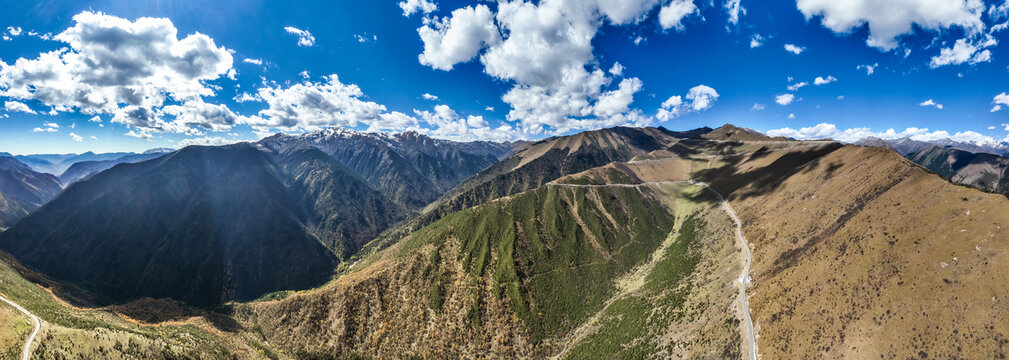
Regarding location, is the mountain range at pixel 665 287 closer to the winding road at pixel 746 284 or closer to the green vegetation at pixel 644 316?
the winding road at pixel 746 284

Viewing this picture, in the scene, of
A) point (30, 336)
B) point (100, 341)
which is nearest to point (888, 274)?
point (100, 341)

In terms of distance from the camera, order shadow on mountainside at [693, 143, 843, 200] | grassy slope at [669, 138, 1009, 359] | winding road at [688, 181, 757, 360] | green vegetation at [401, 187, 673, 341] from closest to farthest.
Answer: grassy slope at [669, 138, 1009, 359], winding road at [688, 181, 757, 360], green vegetation at [401, 187, 673, 341], shadow on mountainside at [693, 143, 843, 200]

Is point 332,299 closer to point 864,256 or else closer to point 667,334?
point 667,334

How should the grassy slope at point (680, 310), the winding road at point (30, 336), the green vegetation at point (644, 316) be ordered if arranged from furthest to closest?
the green vegetation at point (644, 316), the grassy slope at point (680, 310), the winding road at point (30, 336)

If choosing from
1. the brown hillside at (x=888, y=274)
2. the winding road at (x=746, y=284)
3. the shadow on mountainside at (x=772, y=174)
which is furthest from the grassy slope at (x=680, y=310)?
the shadow on mountainside at (x=772, y=174)

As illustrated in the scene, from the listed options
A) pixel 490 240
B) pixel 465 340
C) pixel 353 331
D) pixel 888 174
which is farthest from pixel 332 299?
pixel 888 174

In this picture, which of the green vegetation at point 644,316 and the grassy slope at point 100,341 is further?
the green vegetation at point 644,316

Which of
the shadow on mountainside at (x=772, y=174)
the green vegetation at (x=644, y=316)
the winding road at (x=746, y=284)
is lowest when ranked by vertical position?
the green vegetation at (x=644, y=316)

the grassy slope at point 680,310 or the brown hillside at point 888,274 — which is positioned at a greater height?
the brown hillside at point 888,274

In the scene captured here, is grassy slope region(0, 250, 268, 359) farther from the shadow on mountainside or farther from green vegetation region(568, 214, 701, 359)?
the shadow on mountainside

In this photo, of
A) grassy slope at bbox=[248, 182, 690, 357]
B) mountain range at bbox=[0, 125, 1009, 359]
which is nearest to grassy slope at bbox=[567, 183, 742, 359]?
mountain range at bbox=[0, 125, 1009, 359]

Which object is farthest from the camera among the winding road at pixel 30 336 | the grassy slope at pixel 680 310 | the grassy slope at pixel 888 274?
the grassy slope at pixel 680 310
